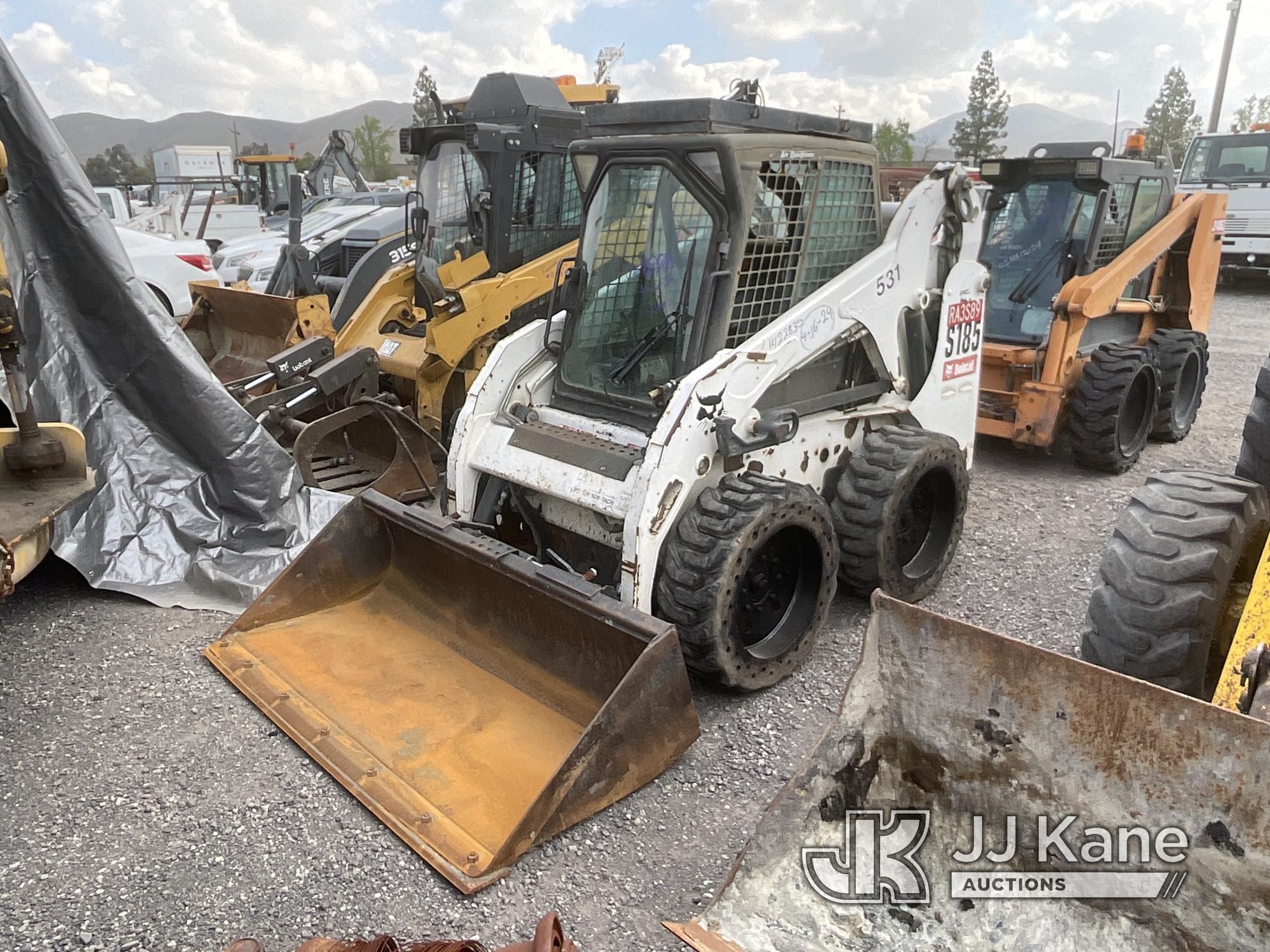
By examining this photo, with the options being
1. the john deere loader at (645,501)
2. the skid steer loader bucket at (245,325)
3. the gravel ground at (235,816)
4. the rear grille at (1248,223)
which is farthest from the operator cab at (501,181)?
the rear grille at (1248,223)

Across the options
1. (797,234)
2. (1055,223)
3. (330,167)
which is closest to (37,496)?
(797,234)

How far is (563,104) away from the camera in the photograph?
6.79 m

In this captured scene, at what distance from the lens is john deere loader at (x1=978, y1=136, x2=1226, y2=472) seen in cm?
600

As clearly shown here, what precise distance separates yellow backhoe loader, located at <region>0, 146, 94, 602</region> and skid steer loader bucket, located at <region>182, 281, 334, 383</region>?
3.01 meters

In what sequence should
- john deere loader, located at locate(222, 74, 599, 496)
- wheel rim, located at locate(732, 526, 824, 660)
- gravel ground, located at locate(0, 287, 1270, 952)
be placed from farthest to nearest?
john deere loader, located at locate(222, 74, 599, 496)
wheel rim, located at locate(732, 526, 824, 660)
gravel ground, located at locate(0, 287, 1270, 952)

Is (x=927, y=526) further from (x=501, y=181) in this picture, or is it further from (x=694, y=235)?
(x=501, y=181)

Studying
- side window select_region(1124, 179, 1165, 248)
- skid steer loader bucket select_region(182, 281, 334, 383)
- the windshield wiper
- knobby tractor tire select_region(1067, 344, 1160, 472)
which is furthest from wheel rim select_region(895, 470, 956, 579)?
skid steer loader bucket select_region(182, 281, 334, 383)

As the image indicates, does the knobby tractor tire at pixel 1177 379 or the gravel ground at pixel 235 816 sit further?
the knobby tractor tire at pixel 1177 379

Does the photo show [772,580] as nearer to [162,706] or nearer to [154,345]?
[162,706]

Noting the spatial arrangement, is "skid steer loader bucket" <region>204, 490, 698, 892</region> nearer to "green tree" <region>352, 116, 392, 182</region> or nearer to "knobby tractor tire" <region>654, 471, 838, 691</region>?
"knobby tractor tire" <region>654, 471, 838, 691</region>

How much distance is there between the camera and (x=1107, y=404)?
5.93 metres

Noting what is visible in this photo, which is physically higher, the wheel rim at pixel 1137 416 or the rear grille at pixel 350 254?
the rear grille at pixel 350 254

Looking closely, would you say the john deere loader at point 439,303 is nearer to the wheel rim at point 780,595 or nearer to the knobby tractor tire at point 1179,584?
the wheel rim at point 780,595

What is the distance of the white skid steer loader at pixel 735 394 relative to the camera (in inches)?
132
